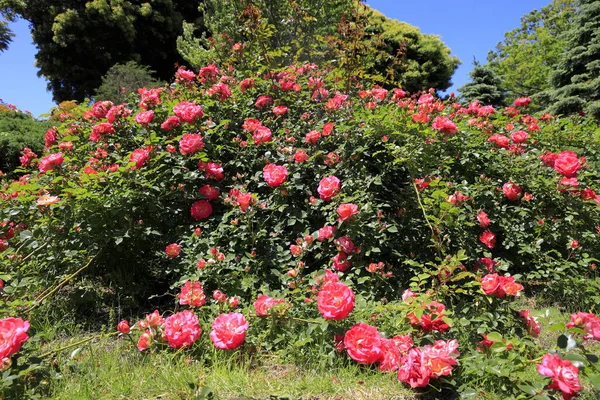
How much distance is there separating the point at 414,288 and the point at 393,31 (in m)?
13.9

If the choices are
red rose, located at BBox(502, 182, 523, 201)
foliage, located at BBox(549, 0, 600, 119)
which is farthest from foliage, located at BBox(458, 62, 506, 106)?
red rose, located at BBox(502, 182, 523, 201)

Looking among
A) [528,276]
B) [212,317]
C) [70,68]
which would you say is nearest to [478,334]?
[528,276]

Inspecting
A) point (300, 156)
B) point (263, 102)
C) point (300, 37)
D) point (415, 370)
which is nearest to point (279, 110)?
point (263, 102)

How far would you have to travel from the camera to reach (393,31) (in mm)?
13633

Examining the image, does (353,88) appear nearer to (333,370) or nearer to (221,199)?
(221,199)

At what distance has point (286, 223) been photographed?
7.70 ft

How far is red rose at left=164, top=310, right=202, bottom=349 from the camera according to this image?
4.93ft

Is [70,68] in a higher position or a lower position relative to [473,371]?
higher

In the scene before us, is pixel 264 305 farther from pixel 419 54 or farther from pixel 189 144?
pixel 419 54

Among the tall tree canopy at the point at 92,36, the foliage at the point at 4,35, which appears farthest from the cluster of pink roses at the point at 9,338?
the foliage at the point at 4,35

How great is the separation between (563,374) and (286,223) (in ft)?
5.17

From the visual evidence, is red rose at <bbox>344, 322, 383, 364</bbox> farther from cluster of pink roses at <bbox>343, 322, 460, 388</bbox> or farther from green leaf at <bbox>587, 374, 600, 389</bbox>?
green leaf at <bbox>587, 374, 600, 389</bbox>

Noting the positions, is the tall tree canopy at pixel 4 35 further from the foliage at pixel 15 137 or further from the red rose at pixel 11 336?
the red rose at pixel 11 336

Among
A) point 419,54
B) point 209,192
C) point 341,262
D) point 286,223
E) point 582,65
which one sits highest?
point 419,54
